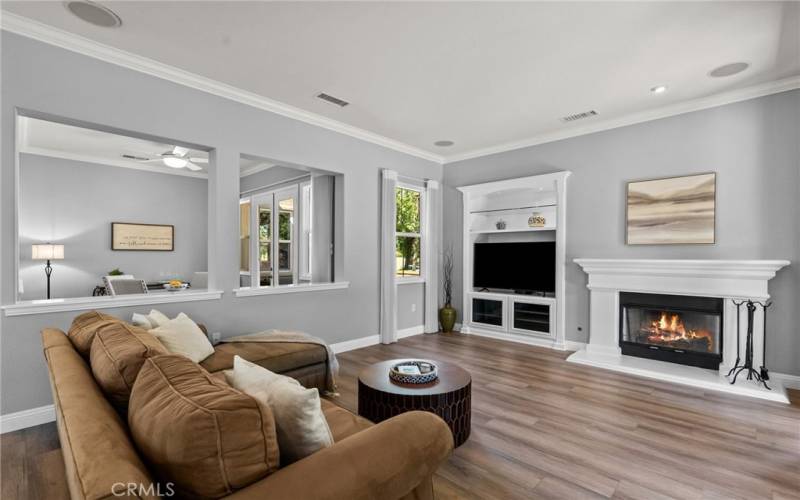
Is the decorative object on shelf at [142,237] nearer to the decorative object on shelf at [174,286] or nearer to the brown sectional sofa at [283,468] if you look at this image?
the decorative object on shelf at [174,286]

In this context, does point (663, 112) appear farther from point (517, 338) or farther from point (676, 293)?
point (517, 338)

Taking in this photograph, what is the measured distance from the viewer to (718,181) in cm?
398

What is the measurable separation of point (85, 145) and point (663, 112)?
774 centimetres

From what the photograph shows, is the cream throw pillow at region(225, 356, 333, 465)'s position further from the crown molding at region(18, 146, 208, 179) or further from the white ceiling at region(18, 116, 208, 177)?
the crown molding at region(18, 146, 208, 179)

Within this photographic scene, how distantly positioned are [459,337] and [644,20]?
4286mm

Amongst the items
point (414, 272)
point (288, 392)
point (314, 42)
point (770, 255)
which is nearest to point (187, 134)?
point (314, 42)

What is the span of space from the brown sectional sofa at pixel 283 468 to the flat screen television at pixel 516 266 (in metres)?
4.20

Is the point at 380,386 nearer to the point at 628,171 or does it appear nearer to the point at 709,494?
the point at 709,494

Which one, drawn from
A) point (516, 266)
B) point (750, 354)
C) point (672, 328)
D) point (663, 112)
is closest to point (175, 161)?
point (516, 266)

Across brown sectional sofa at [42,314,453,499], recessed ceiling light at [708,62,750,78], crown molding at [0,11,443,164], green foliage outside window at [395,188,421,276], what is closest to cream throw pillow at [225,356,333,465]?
brown sectional sofa at [42,314,453,499]

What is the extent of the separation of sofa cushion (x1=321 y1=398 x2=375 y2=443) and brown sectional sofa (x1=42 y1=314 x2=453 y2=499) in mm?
24

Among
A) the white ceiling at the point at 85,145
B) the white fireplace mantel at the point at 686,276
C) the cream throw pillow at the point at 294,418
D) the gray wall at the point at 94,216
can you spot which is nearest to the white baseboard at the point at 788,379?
the white fireplace mantel at the point at 686,276

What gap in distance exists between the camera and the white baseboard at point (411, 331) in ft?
18.7

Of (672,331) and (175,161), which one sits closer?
(672,331)
